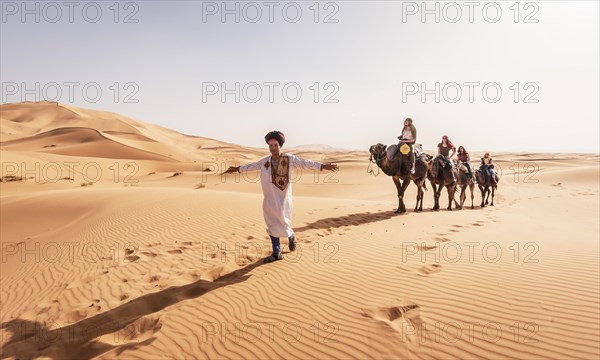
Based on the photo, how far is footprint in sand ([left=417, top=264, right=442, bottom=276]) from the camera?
4.99 m

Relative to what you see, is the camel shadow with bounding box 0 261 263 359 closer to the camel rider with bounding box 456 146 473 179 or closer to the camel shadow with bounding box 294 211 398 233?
the camel shadow with bounding box 294 211 398 233

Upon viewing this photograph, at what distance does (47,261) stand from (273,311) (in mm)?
6215

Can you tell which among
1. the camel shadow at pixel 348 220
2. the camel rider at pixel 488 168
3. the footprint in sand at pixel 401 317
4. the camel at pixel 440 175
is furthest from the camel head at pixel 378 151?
the footprint in sand at pixel 401 317

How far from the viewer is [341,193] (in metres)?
22.4

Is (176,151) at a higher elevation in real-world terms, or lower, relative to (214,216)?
higher

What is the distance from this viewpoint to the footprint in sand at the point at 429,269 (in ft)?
16.4

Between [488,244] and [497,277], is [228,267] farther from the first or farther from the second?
[488,244]

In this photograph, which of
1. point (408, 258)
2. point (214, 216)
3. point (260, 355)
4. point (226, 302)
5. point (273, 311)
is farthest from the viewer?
point (214, 216)

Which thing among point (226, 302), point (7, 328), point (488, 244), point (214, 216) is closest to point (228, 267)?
point (226, 302)

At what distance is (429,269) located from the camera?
5.10 m

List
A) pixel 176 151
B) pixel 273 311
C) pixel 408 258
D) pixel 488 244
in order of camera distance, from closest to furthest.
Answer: pixel 273 311 < pixel 408 258 < pixel 488 244 < pixel 176 151

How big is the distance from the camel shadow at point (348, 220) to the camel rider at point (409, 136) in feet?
6.49

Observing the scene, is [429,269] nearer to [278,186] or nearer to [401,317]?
[401,317]

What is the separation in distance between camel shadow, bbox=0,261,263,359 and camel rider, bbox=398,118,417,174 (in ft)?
25.7
